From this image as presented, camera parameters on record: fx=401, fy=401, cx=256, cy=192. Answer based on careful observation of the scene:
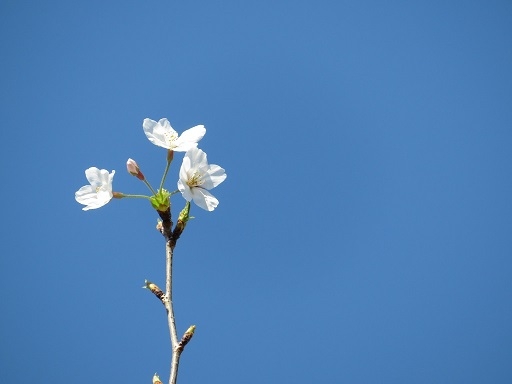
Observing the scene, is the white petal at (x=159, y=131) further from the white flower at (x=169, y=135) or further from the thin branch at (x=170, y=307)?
the thin branch at (x=170, y=307)

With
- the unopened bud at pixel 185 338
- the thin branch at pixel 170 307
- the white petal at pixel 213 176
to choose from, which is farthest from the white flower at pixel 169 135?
the unopened bud at pixel 185 338

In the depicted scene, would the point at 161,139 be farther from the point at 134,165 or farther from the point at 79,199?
the point at 79,199

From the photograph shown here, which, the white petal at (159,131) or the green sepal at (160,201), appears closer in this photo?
the green sepal at (160,201)

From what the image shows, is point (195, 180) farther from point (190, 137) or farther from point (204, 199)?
point (190, 137)

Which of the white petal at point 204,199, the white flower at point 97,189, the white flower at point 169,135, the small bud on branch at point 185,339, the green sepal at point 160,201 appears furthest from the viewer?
the white flower at point 169,135

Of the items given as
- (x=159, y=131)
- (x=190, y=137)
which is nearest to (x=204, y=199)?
(x=190, y=137)

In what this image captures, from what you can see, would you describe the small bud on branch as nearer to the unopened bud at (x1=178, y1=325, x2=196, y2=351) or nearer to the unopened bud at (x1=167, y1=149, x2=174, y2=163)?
the unopened bud at (x1=178, y1=325, x2=196, y2=351)

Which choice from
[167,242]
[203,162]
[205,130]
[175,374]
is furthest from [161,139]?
[175,374]

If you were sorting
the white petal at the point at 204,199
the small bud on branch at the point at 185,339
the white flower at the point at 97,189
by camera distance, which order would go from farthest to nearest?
1. the white flower at the point at 97,189
2. the white petal at the point at 204,199
3. the small bud on branch at the point at 185,339
